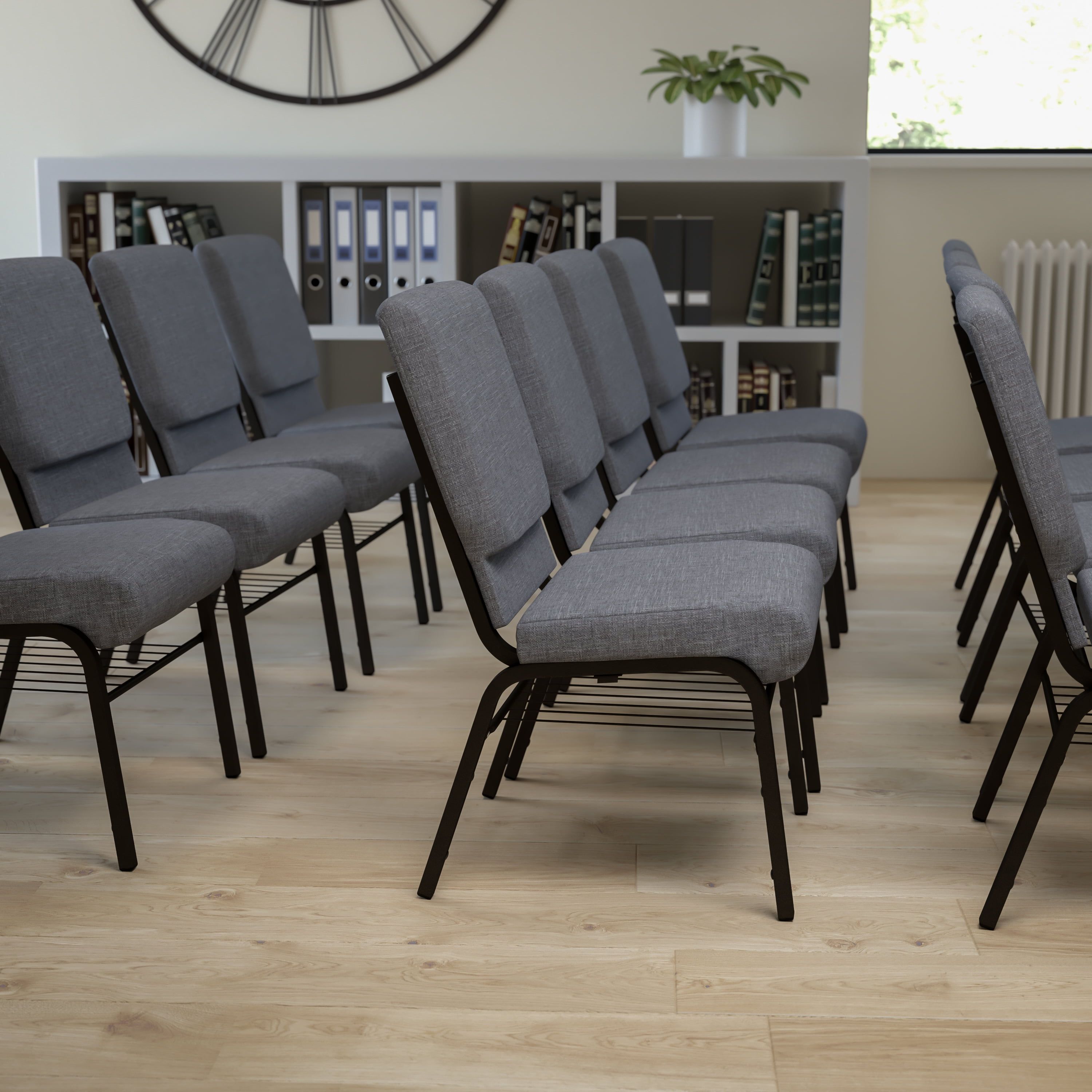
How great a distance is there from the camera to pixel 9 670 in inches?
86.4

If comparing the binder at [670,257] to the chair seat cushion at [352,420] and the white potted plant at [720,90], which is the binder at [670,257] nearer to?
the white potted plant at [720,90]

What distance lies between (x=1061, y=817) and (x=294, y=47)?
3.56 meters

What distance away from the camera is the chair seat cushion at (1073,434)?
269 centimetres

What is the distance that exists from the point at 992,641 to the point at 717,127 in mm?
2286

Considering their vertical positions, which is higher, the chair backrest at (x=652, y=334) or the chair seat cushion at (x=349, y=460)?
the chair backrest at (x=652, y=334)

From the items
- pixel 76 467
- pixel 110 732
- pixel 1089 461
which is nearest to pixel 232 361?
pixel 76 467

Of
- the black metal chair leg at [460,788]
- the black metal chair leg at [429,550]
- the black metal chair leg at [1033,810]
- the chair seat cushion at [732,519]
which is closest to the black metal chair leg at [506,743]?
the black metal chair leg at [460,788]

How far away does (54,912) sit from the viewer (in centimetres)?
172

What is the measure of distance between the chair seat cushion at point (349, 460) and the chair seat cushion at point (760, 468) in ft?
1.84

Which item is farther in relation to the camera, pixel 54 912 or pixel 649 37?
pixel 649 37

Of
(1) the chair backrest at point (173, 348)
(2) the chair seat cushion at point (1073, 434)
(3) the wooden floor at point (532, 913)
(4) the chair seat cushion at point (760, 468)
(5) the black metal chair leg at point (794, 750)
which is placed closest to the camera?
(3) the wooden floor at point (532, 913)

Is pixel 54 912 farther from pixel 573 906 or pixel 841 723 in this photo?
pixel 841 723

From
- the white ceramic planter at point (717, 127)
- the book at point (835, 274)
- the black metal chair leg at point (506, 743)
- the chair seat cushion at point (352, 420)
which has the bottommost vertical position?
the black metal chair leg at point (506, 743)

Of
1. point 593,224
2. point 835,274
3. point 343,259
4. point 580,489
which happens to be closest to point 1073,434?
point 580,489
